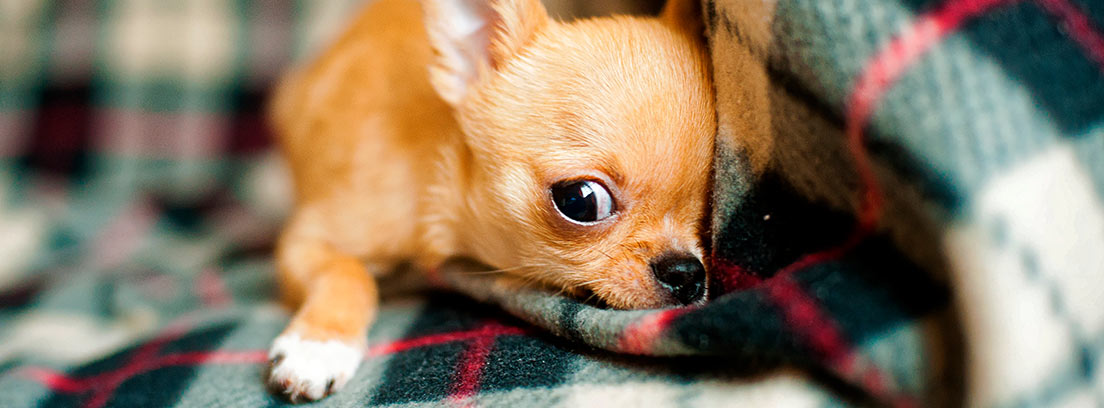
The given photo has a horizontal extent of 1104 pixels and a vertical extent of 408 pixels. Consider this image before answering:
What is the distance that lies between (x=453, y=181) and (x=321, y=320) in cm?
36

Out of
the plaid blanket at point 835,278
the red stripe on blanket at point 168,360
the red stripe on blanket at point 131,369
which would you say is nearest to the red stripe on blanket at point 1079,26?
the plaid blanket at point 835,278

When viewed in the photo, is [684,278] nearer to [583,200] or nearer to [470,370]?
[583,200]

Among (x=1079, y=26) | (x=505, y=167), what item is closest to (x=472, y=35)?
(x=505, y=167)

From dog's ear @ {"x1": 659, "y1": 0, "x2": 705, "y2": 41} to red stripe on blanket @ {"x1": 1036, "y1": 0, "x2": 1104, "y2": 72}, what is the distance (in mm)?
618

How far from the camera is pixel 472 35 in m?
1.37

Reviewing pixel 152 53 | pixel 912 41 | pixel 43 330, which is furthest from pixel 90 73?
pixel 912 41

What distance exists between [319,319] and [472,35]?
59 cm

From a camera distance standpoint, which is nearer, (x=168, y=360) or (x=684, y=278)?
(x=684, y=278)

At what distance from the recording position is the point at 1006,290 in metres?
0.65

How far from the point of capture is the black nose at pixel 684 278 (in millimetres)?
1078

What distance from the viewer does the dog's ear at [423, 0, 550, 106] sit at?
A: 1311mm

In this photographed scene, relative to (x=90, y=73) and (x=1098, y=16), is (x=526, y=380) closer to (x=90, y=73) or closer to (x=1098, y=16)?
(x=1098, y=16)

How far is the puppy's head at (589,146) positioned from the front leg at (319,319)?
0.85ft

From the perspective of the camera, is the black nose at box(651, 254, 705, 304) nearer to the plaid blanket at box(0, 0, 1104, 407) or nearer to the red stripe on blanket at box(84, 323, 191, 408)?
the plaid blanket at box(0, 0, 1104, 407)
